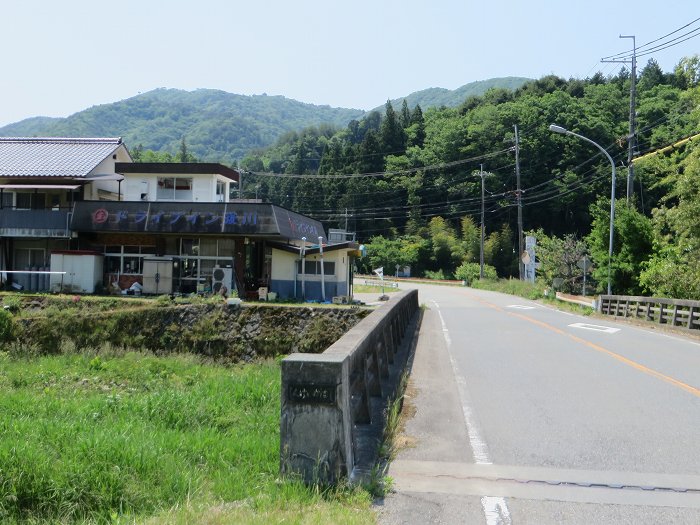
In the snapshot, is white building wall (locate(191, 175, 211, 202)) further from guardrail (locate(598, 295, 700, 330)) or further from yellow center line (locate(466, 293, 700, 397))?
yellow center line (locate(466, 293, 700, 397))

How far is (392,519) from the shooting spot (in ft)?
16.6

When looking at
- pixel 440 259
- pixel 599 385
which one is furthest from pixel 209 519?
pixel 440 259

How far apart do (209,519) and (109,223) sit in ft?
117

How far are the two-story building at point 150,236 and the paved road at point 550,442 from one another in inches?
934

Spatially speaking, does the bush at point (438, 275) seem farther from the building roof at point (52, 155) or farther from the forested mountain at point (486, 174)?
the building roof at point (52, 155)

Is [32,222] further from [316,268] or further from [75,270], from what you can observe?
[316,268]

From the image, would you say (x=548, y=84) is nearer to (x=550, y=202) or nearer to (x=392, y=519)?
(x=550, y=202)

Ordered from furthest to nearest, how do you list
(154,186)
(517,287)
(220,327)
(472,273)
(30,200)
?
(472,273), (517,287), (154,186), (30,200), (220,327)

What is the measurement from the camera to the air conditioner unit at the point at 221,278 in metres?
36.8

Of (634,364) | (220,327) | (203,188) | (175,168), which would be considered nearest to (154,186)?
(175,168)

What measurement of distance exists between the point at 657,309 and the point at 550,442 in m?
20.5

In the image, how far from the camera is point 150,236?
38688 millimetres

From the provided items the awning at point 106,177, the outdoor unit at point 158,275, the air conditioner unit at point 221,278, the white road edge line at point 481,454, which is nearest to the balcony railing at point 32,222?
the awning at point 106,177

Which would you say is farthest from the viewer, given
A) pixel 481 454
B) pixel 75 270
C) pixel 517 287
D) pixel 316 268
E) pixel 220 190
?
pixel 517 287
